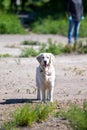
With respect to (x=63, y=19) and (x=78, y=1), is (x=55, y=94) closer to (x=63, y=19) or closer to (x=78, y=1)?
(x=78, y=1)

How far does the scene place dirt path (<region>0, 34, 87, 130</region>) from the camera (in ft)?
32.9

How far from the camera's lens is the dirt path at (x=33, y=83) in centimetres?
1003

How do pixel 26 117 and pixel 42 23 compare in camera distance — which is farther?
pixel 42 23

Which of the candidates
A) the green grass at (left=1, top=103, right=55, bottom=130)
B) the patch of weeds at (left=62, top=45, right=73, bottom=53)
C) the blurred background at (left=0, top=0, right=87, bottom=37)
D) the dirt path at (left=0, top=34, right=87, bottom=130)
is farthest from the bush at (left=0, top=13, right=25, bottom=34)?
the green grass at (left=1, top=103, right=55, bottom=130)

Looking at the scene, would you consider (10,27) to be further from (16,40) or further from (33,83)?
(33,83)

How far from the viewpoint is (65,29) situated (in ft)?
88.3

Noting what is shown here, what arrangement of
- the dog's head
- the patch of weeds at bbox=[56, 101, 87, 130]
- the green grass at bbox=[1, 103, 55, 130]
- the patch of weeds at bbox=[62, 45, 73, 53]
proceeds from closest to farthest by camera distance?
1. the patch of weeds at bbox=[56, 101, 87, 130]
2. the green grass at bbox=[1, 103, 55, 130]
3. the dog's head
4. the patch of weeds at bbox=[62, 45, 73, 53]

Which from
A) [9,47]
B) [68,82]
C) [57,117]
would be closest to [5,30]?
[9,47]

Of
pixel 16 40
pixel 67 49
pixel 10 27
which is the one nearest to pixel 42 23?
pixel 10 27

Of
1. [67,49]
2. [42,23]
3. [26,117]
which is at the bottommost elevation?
[42,23]

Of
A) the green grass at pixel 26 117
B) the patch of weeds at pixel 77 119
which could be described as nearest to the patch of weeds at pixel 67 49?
Answer: the green grass at pixel 26 117

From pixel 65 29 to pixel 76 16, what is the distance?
6736 mm

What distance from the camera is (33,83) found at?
12.6 meters

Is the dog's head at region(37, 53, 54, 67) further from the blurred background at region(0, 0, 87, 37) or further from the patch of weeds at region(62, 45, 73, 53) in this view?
the blurred background at region(0, 0, 87, 37)
